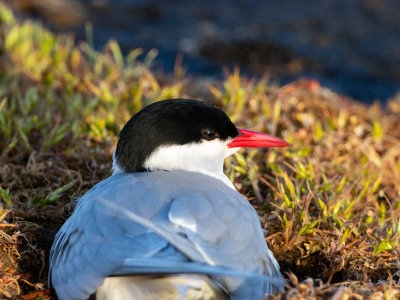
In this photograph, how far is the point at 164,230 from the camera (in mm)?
1998

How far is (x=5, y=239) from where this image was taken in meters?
2.50

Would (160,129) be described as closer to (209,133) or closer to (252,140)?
(209,133)

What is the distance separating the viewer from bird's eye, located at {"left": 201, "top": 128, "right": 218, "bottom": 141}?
2635mm

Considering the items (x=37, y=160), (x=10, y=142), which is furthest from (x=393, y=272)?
(x=10, y=142)

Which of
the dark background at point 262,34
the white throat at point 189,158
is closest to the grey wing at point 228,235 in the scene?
the white throat at point 189,158

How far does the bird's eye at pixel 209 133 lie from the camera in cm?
263

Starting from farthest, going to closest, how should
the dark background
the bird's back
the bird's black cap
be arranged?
the dark background → the bird's black cap → the bird's back

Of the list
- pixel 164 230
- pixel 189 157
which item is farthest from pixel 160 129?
pixel 164 230

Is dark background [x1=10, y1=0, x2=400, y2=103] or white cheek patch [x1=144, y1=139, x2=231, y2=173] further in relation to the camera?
dark background [x1=10, y1=0, x2=400, y2=103]

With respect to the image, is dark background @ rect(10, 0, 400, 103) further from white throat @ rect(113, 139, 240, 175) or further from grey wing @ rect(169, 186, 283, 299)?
grey wing @ rect(169, 186, 283, 299)

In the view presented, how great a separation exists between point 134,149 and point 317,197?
1.04m

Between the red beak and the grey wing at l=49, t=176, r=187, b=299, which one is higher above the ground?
the red beak

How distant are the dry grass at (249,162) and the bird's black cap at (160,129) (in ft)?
1.57

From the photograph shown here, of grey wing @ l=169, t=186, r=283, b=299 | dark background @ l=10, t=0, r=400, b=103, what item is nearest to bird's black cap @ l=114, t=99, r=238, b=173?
grey wing @ l=169, t=186, r=283, b=299
